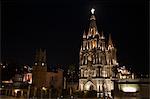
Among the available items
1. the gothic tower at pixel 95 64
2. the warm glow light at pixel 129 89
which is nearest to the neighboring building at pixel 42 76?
the gothic tower at pixel 95 64

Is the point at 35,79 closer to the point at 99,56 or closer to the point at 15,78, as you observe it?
the point at 15,78

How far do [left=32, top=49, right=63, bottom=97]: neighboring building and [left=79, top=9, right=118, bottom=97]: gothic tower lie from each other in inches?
328

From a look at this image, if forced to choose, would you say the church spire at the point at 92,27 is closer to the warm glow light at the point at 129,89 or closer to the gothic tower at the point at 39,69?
the gothic tower at the point at 39,69

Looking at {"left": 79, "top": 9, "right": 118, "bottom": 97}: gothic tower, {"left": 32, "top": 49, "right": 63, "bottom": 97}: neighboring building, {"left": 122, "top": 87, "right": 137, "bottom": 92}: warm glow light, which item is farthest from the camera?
{"left": 79, "top": 9, "right": 118, "bottom": 97}: gothic tower

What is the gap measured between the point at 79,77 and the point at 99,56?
24.0ft

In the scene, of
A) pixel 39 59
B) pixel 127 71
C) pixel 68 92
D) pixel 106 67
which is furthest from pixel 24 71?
pixel 127 71

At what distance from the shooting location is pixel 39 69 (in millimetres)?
48781

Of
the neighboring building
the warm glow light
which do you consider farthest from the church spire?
the warm glow light

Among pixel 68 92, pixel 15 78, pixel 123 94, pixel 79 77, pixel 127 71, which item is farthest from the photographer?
pixel 127 71

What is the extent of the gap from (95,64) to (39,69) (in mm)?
15086

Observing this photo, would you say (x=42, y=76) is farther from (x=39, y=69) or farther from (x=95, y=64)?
(x=95, y=64)

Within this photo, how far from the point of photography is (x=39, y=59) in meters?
49.5

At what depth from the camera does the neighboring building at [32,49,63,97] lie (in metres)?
47.0

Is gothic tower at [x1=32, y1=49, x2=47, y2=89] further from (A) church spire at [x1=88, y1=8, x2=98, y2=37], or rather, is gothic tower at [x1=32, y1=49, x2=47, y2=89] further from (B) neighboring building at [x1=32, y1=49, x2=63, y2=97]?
(A) church spire at [x1=88, y1=8, x2=98, y2=37]
